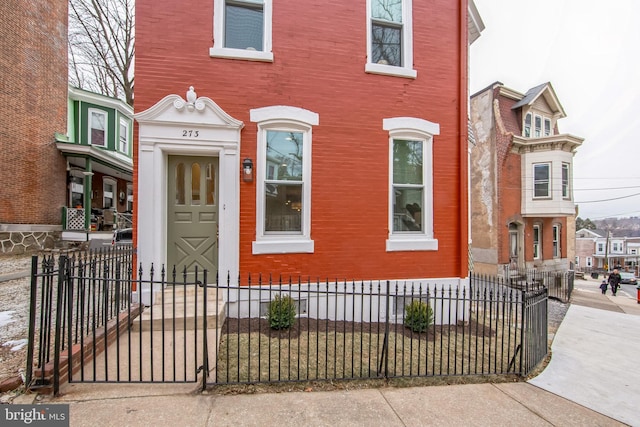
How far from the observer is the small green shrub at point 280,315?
4.62m

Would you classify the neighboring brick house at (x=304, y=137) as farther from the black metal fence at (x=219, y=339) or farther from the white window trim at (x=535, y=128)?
the white window trim at (x=535, y=128)

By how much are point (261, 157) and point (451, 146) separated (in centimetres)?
402

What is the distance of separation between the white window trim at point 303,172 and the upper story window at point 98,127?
554 inches

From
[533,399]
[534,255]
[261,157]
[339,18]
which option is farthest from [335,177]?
[534,255]

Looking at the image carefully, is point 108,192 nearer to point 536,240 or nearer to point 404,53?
point 404,53

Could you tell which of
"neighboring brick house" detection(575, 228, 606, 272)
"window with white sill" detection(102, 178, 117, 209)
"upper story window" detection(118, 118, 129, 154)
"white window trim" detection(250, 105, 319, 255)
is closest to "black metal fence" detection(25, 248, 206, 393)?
"white window trim" detection(250, 105, 319, 255)

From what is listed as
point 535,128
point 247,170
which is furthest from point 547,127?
point 247,170

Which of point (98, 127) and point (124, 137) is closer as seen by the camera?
point (98, 127)

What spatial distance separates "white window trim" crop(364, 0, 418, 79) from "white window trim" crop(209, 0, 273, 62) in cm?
195

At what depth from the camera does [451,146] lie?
627cm

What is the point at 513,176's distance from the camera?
16.0m

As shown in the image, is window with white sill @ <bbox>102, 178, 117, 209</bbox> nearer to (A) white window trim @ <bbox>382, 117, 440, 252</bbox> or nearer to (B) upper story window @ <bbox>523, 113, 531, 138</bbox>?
(A) white window trim @ <bbox>382, 117, 440, 252</bbox>

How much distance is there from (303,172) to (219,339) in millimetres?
3151

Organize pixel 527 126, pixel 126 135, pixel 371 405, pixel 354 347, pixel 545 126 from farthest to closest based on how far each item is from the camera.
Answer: pixel 545 126 < pixel 527 126 < pixel 126 135 < pixel 354 347 < pixel 371 405
